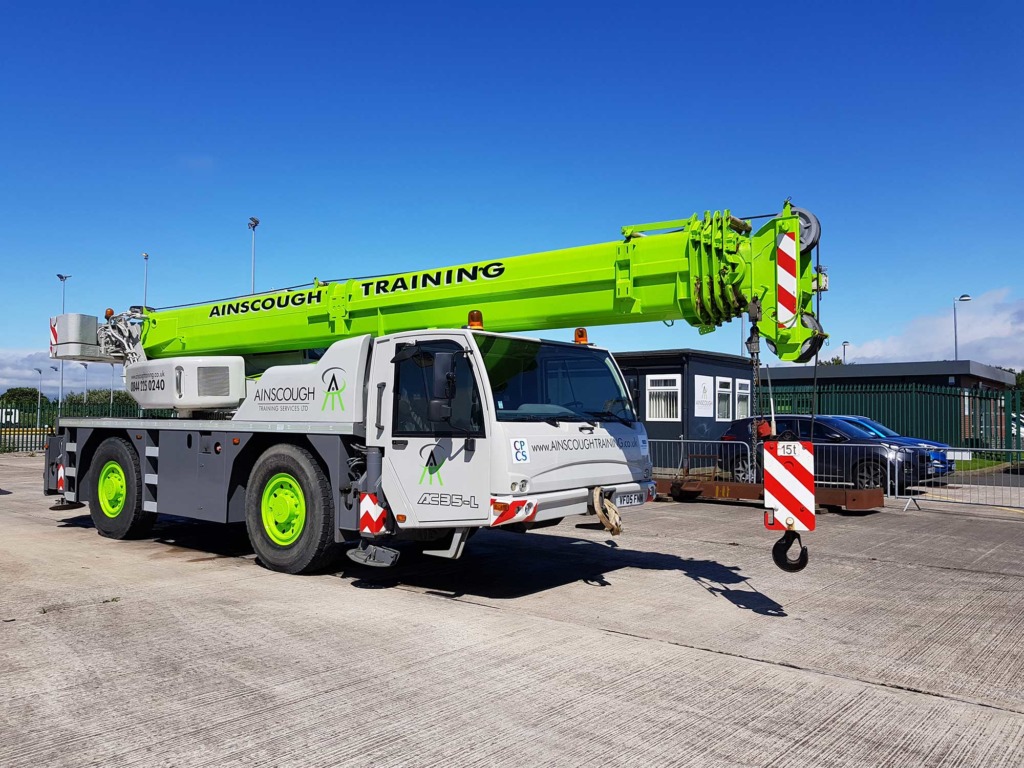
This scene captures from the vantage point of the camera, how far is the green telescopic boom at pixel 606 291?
6.49 meters

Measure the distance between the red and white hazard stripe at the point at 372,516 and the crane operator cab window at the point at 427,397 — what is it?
25.5 inches

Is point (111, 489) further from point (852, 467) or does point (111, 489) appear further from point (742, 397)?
point (742, 397)

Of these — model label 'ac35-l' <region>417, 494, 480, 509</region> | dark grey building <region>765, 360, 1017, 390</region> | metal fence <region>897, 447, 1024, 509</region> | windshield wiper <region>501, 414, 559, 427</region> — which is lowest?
metal fence <region>897, 447, 1024, 509</region>

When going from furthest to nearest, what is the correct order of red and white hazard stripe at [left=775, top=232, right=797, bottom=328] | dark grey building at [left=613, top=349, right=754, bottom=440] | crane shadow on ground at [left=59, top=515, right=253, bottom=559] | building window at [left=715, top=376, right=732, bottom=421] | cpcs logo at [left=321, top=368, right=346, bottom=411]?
building window at [left=715, top=376, right=732, bottom=421]
dark grey building at [left=613, top=349, right=754, bottom=440]
crane shadow on ground at [left=59, top=515, right=253, bottom=559]
cpcs logo at [left=321, top=368, right=346, bottom=411]
red and white hazard stripe at [left=775, top=232, right=797, bottom=328]

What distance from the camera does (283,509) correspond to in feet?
26.2

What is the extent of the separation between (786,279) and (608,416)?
2.07 m

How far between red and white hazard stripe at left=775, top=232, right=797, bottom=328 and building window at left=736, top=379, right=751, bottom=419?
2109 cm

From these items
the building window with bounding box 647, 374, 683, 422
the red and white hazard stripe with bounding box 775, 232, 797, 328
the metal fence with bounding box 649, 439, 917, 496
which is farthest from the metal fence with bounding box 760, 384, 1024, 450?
the red and white hazard stripe with bounding box 775, 232, 797, 328

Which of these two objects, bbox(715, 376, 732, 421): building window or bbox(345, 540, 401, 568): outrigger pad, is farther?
bbox(715, 376, 732, 421): building window

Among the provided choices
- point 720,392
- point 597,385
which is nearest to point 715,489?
point 597,385

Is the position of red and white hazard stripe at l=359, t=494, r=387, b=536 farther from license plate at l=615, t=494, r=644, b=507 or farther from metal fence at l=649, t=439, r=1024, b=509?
metal fence at l=649, t=439, r=1024, b=509

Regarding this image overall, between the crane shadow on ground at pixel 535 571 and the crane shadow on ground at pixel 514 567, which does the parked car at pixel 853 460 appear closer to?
the crane shadow on ground at pixel 514 567

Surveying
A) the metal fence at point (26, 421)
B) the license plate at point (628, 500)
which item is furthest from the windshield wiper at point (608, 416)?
the metal fence at point (26, 421)

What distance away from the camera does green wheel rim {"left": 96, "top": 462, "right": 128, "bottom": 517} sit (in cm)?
1026
